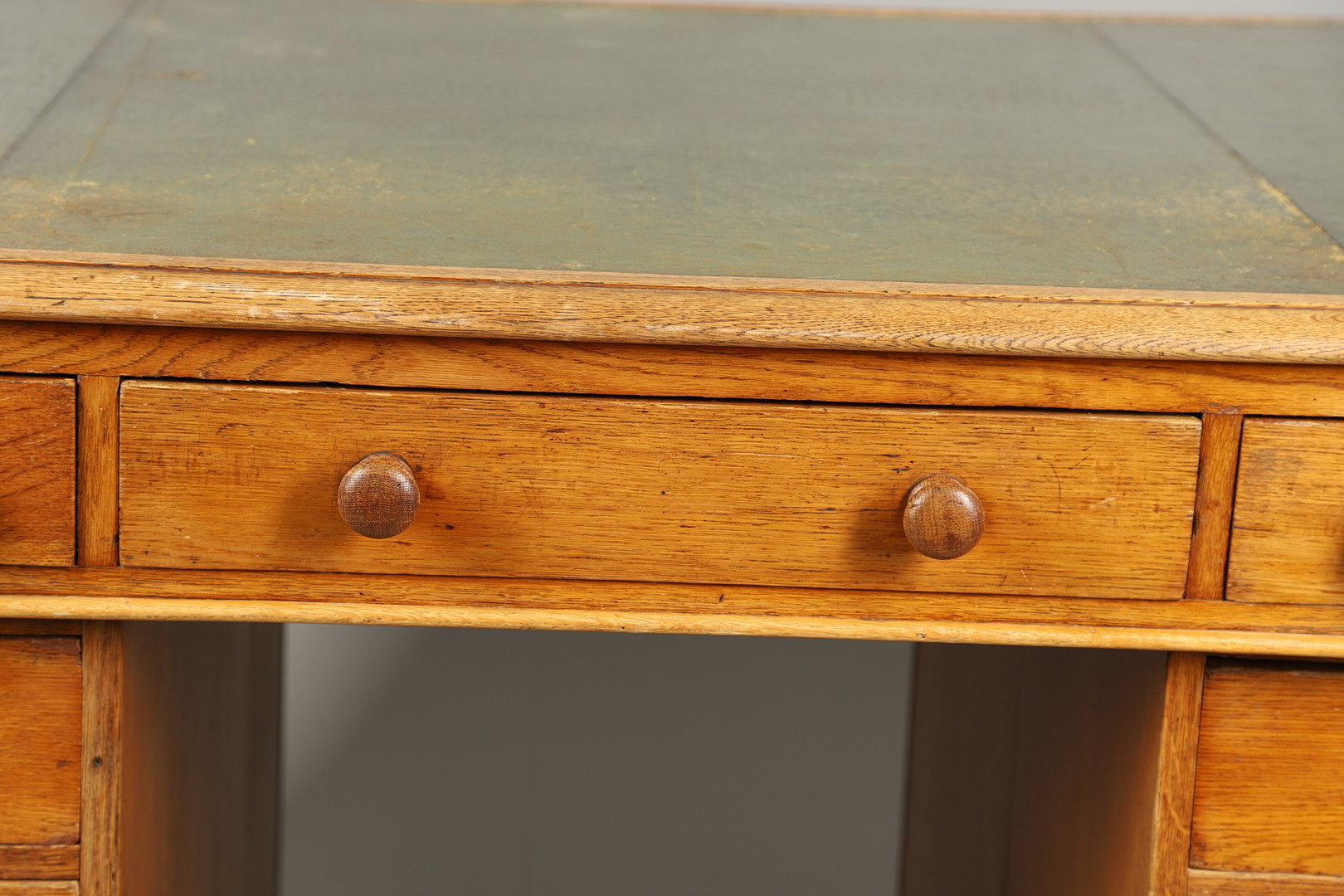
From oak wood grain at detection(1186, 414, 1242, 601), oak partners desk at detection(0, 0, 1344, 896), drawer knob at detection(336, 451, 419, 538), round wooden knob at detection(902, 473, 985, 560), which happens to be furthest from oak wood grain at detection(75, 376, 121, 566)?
oak wood grain at detection(1186, 414, 1242, 601)

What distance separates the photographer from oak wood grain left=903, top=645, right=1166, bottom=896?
2.60ft

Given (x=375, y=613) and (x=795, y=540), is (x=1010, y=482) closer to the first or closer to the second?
(x=795, y=540)

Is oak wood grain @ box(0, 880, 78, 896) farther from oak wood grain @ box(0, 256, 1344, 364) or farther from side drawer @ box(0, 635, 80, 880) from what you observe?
oak wood grain @ box(0, 256, 1344, 364)

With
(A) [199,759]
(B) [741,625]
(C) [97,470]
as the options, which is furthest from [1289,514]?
(A) [199,759]

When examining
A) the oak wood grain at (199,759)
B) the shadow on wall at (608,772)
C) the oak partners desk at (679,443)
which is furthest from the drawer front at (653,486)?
the shadow on wall at (608,772)

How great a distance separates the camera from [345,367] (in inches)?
26.6

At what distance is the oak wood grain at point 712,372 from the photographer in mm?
671

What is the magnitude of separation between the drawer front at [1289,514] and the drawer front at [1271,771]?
6 cm

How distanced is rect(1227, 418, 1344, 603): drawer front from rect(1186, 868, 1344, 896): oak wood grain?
170 millimetres

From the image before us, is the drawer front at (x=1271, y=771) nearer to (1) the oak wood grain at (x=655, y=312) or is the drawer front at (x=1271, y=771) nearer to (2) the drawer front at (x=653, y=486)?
(2) the drawer front at (x=653, y=486)

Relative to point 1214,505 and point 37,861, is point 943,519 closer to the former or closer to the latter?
point 1214,505

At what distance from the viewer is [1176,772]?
0.74 meters

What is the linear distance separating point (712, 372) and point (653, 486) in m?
0.07

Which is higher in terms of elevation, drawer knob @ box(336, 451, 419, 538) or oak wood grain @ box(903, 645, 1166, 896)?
drawer knob @ box(336, 451, 419, 538)
